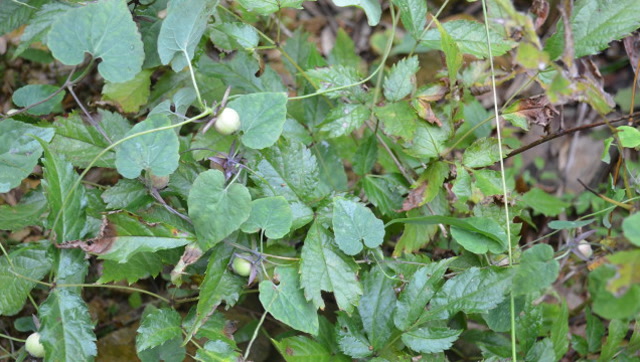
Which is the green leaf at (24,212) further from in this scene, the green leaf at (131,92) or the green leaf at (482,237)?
the green leaf at (482,237)

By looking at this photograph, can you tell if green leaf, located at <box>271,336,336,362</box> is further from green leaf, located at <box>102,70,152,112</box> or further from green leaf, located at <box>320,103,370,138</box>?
green leaf, located at <box>102,70,152,112</box>

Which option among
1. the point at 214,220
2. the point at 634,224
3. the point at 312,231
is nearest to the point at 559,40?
the point at 634,224

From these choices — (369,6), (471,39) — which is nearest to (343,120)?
(369,6)

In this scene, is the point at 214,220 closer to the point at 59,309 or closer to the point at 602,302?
the point at 59,309

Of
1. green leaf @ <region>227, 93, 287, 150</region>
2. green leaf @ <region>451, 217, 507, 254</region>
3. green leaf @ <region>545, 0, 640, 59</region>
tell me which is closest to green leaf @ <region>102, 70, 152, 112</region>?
green leaf @ <region>227, 93, 287, 150</region>

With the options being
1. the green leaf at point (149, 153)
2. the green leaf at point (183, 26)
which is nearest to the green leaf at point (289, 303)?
the green leaf at point (149, 153)
